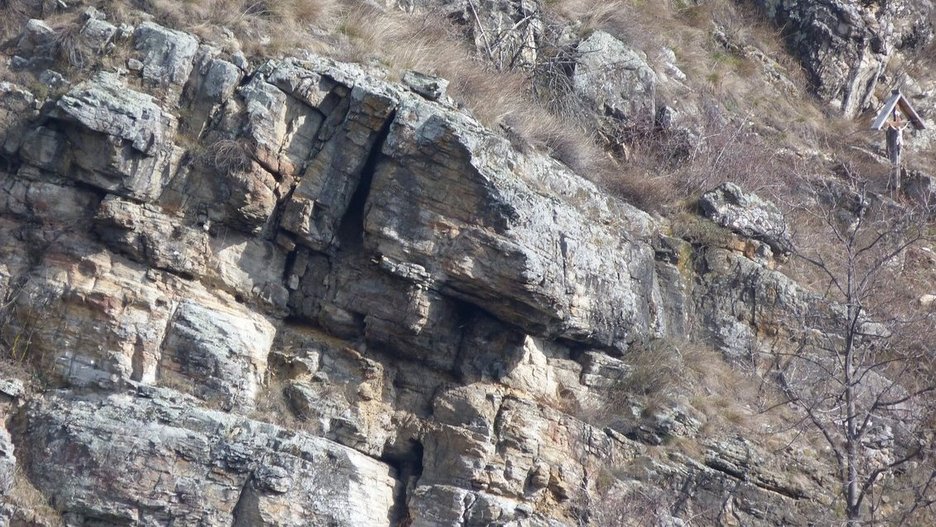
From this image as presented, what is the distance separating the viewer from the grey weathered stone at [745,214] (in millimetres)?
13617

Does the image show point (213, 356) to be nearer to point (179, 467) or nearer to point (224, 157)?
point (179, 467)

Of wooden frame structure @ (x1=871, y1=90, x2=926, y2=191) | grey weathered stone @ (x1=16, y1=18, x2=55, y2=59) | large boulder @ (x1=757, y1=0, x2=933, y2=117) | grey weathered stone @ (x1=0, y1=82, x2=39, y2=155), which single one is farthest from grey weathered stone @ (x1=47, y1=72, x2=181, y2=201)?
large boulder @ (x1=757, y1=0, x2=933, y2=117)

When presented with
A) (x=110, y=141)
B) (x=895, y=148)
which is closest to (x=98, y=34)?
(x=110, y=141)

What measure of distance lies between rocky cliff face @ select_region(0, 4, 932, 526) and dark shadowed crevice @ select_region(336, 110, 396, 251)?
1.2 inches

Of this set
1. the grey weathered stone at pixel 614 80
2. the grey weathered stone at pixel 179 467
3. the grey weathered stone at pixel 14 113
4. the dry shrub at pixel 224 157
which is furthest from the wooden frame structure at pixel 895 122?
the grey weathered stone at pixel 14 113

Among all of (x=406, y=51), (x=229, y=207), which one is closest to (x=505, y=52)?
(x=406, y=51)

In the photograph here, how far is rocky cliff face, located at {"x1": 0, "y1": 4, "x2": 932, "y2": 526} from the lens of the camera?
9.37m

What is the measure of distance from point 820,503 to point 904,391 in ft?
8.57

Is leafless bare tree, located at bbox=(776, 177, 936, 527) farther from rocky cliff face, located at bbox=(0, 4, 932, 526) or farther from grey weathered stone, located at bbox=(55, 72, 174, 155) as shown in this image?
grey weathered stone, located at bbox=(55, 72, 174, 155)

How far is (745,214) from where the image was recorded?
13766 mm

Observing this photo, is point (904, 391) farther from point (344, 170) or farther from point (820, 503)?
point (344, 170)

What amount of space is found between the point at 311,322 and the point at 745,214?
603 centimetres

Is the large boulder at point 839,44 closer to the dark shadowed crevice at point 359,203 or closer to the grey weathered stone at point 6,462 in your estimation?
the dark shadowed crevice at point 359,203

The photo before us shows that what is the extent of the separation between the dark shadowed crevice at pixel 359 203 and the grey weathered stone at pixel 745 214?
4.84 meters
